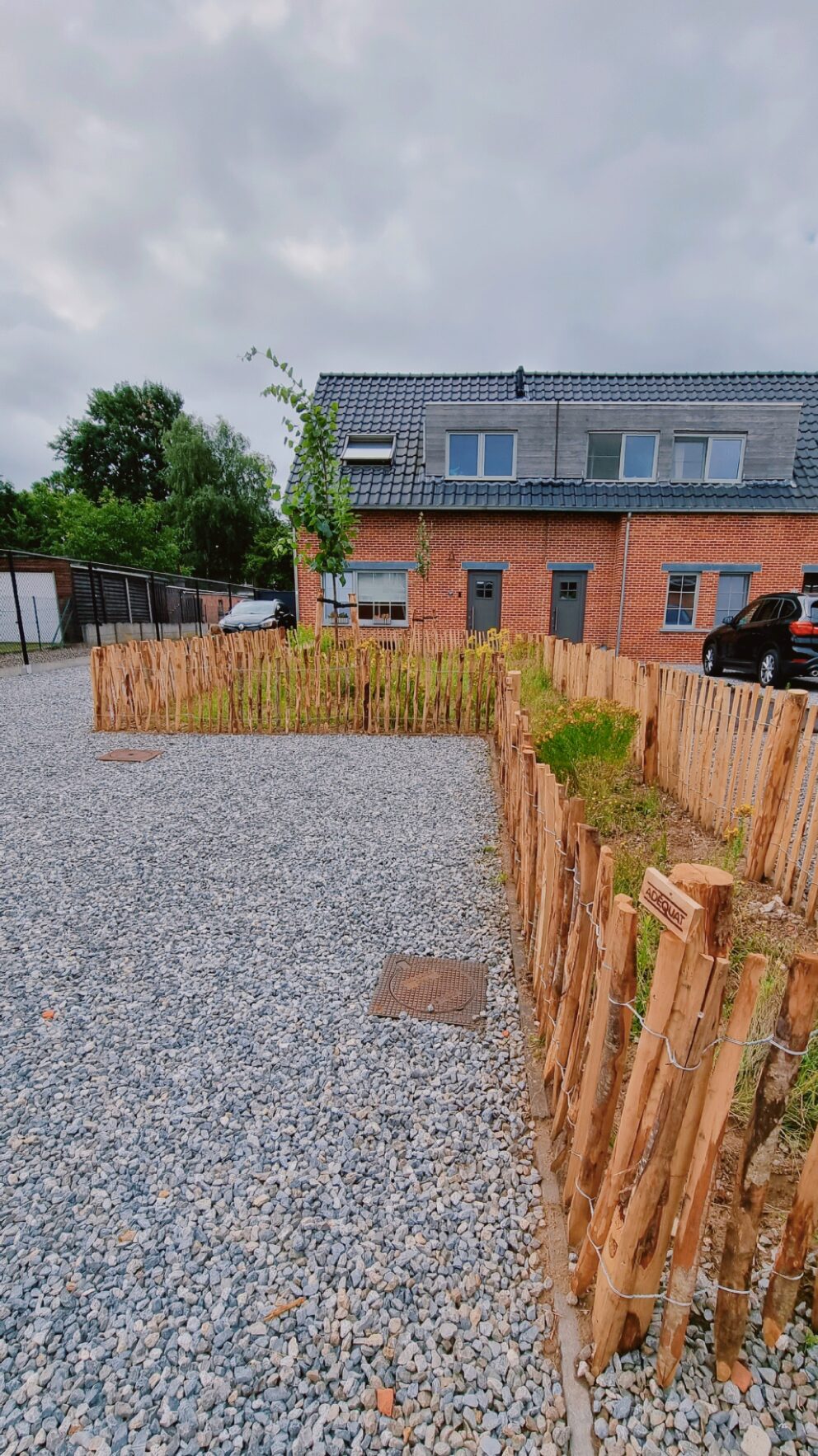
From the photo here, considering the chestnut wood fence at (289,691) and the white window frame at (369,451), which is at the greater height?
the white window frame at (369,451)

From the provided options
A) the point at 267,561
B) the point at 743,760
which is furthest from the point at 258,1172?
the point at 267,561

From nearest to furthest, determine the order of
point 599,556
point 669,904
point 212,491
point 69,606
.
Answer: point 669,904
point 599,556
point 69,606
point 212,491

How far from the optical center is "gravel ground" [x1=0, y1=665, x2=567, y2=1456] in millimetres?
1502

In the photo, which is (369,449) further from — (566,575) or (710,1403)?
(710,1403)

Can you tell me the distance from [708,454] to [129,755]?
16767 millimetres

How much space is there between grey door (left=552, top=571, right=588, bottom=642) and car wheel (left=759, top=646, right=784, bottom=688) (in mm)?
5968

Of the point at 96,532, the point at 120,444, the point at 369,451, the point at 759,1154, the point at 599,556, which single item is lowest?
the point at 759,1154

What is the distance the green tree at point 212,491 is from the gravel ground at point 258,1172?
3535cm

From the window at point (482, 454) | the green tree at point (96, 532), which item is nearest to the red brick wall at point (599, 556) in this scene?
the window at point (482, 454)

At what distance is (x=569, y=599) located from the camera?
17.0 m

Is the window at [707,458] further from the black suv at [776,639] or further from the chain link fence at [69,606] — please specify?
the chain link fence at [69,606]

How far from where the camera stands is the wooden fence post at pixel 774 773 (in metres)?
3.75

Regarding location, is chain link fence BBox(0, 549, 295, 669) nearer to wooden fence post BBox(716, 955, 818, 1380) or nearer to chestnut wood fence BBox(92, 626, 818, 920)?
chestnut wood fence BBox(92, 626, 818, 920)

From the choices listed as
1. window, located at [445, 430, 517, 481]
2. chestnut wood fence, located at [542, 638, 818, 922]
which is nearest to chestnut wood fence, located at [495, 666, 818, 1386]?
chestnut wood fence, located at [542, 638, 818, 922]
